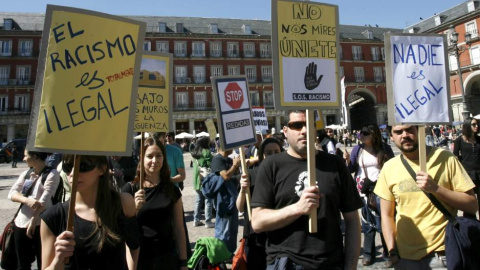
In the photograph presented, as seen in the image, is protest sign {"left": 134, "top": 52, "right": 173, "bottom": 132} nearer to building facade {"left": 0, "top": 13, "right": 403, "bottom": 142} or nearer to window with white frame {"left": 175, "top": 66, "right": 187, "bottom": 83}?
building facade {"left": 0, "top": 13, "right": 403, "bottom": 142}

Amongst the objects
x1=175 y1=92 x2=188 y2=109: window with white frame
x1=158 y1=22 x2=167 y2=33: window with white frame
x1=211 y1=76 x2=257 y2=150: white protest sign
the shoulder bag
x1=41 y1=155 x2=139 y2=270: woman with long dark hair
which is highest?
x1=158 y1=22 x2=167 y2=33: window with white frame

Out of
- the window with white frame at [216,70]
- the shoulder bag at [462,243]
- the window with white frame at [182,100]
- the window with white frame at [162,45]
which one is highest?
the window with white frame at [162,45]

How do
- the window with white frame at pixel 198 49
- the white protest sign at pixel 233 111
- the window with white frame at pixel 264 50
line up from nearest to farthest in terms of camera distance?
the white protest sign at pixel 233 111 → the window with white frame at pixel 198 49 → the window with white frame at pixel 264 50

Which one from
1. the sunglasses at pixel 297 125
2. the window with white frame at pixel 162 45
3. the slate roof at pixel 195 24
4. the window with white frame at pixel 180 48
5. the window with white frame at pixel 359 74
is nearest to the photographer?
the sunglasses at pixel 297 125

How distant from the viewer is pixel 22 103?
38781mm

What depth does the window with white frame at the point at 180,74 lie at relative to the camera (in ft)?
138

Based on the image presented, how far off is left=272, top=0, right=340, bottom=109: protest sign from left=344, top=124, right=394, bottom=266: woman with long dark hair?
227cm

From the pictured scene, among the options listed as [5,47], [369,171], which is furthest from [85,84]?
[5,47]

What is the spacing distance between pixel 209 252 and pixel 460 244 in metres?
2.12

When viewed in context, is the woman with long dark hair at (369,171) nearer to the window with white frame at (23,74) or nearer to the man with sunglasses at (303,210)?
the man with sunglasses at (303,210)

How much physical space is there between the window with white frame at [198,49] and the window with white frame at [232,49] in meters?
3.23

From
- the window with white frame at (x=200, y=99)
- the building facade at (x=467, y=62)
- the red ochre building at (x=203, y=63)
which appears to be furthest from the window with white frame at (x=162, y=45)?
the building facade at (x=467, y=62)

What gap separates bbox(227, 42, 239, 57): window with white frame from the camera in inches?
1731

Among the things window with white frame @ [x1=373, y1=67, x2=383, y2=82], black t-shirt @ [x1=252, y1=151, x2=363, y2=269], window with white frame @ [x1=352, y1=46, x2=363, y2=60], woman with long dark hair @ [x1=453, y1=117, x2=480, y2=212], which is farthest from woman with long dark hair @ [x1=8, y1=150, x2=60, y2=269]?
window with white frame @ [x1=373, y1=67, x2=383, y2=82]
